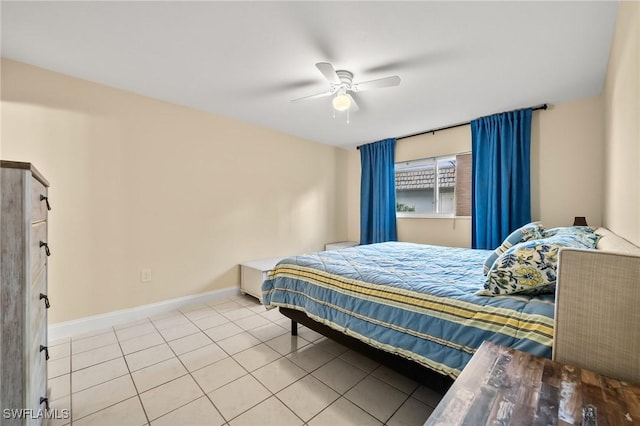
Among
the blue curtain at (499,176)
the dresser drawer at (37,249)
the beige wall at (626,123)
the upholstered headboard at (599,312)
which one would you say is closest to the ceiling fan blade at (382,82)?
the beige wall at (626,123)

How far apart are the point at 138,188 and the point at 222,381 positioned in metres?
2.13

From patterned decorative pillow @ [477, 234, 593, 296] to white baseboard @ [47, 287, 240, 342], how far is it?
2999mm

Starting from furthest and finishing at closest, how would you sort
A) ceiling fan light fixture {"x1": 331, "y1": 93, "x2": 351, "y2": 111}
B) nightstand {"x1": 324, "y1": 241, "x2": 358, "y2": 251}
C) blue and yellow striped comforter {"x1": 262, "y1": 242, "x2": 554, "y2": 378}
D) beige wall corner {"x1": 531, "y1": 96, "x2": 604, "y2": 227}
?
1. nightstand {"x1": 324, "y1": 241, "x2": 358, "y2": 251}
2. beige wall corner {"x1": 531, "y1": 96, "x2": 604, "y2": 227}
3. ceiling fan light fixture {"x1": 331, "y1": 93, "x2": 351, "y2": 111}
4. blue and yellow striped comforter {"x1": 262, "y1": 242, "x2": 554, "y2": 378}

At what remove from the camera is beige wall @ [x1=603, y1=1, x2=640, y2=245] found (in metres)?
1.28

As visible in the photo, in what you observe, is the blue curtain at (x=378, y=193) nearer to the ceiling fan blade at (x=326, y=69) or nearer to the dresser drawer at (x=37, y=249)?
the ceiling fan blade at (x=326, y=69)

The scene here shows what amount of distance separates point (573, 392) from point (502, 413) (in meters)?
0.26

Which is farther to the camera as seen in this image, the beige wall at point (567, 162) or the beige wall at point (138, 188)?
the beige wall at point (567, 162)

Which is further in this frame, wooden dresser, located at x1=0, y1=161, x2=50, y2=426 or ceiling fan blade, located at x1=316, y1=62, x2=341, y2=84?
ceiling fan blade, located at x1=316, y1=62, x2=341, y2=84

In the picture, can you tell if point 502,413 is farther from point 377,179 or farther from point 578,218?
point 377,179

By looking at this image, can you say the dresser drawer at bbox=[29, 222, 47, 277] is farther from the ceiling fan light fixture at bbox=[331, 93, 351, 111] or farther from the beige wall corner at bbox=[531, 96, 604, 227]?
the beige wall corner at bbox=[531, 96, 604, 227]

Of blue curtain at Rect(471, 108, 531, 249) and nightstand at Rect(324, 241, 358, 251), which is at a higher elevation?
blue curtain at Rect(471, 108, 531, 249)

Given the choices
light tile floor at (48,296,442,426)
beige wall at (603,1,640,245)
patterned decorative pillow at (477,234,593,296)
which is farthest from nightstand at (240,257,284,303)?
beige wall at (603,1,640,245)

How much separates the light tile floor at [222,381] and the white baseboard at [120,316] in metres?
0.10

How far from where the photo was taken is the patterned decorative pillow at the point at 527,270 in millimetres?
1230
